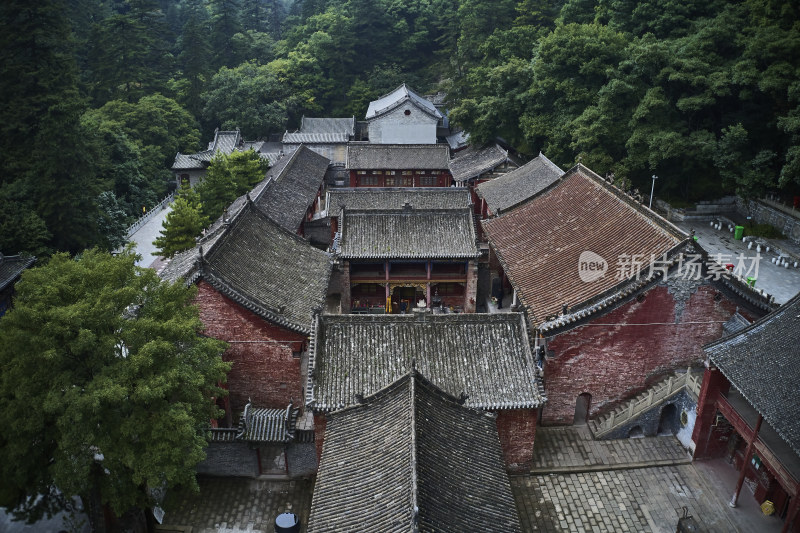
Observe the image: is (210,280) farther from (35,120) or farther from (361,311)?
(35,120)

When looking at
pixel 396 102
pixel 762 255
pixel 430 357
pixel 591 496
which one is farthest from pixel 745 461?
pixel 396 102

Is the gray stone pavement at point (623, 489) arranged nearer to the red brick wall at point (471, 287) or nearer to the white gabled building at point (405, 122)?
the red brick wall at point (471, 287)

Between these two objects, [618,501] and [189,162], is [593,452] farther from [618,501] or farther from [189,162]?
[189,162]

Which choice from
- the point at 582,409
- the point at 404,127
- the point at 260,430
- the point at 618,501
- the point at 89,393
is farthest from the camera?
the point at 404,127

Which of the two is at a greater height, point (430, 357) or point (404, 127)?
point (430, 357)

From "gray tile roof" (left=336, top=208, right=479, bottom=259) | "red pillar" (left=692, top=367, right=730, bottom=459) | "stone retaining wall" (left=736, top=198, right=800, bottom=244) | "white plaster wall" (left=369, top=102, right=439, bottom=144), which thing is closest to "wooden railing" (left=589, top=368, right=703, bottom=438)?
"red pillar" (left=692, top=367, right=730, bottom=459)

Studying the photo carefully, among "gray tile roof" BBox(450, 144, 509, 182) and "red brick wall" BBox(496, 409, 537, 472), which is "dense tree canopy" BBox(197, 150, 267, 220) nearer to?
"gray tile roof" BBox(450, 144, 509, 182)
